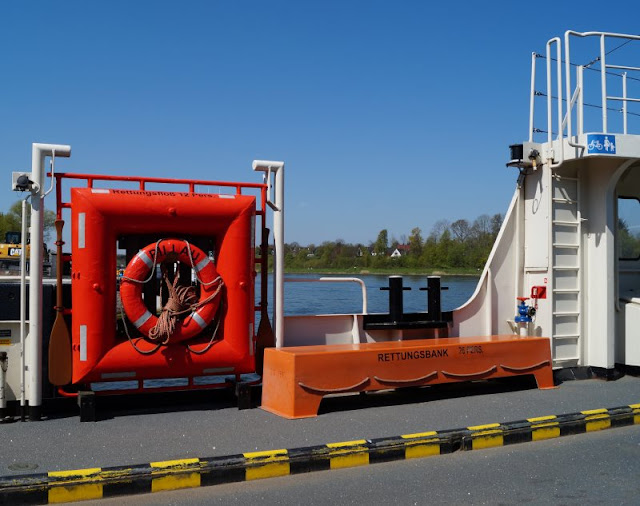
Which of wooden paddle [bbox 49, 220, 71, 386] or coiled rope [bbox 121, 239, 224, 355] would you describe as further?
coiled rope [bbox 121, 239, 224, 355]

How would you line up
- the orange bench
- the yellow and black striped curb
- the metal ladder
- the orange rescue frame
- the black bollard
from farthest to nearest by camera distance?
the metal ladder, the black bollard, the orange bench, the orange rescue frame, the yellow and black striped curb

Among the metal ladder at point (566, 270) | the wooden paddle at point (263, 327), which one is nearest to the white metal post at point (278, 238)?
the wooden paddle at point (263, 327)

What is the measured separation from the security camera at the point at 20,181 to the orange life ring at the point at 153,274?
1.04m

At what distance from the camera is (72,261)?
5793 millimetres

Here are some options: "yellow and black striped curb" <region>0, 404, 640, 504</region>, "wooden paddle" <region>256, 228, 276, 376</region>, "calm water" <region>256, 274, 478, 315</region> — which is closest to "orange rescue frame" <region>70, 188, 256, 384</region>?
"wooden paddle" <region>256, 228, 276, 376</region>

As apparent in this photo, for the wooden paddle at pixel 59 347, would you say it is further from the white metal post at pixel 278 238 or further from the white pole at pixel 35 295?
the white metal post at pixel 278 238

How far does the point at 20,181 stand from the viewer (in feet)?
18.4

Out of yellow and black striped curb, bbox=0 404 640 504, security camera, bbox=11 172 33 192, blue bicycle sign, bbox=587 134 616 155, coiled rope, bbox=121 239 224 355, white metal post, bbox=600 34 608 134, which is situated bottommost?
yellow and black striped curb, bbox=0 404 640 504

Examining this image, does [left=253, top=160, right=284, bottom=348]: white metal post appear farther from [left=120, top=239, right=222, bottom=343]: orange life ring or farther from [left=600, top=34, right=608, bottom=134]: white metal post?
[left=600, top=34, right=608, bottom=134]: white metal post

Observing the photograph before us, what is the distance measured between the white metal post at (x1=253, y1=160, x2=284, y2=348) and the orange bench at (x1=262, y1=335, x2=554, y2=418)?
362mm

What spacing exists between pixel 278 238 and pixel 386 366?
1.58 meters

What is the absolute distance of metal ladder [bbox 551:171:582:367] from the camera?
308 inches

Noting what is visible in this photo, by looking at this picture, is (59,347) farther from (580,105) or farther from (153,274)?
(580,105)

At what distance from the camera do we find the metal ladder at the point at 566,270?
308 inches
